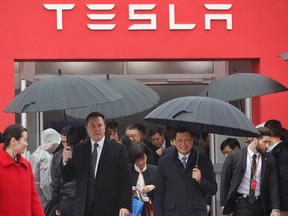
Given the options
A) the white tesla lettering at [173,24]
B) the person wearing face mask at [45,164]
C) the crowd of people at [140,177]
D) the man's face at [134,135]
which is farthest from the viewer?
the white tesla lettering at [173,24]

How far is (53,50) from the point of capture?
13.6m

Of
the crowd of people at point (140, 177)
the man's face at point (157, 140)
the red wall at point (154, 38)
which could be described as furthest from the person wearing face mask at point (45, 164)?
the man's face at point (157, 140)

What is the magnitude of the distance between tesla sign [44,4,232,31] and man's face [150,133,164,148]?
1.81 metres

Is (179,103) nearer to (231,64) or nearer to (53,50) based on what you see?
(53,50)

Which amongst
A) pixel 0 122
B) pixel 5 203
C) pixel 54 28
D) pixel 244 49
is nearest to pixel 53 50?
pixel 54 28

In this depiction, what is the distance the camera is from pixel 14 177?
29.8ft

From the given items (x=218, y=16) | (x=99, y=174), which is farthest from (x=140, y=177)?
(x=218, y=16)

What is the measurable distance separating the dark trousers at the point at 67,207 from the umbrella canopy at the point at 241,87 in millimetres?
2293

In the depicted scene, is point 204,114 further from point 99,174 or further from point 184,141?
point 99,174

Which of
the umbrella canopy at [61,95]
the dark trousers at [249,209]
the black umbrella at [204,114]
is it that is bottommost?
the dark trousers at [249,209]

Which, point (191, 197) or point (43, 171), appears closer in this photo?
point (191, 197)

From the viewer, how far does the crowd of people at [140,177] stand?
916 centimetres

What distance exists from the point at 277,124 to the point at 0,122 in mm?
4628

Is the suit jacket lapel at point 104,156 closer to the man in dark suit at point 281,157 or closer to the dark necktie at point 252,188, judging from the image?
the dark necktie at point 252,188
